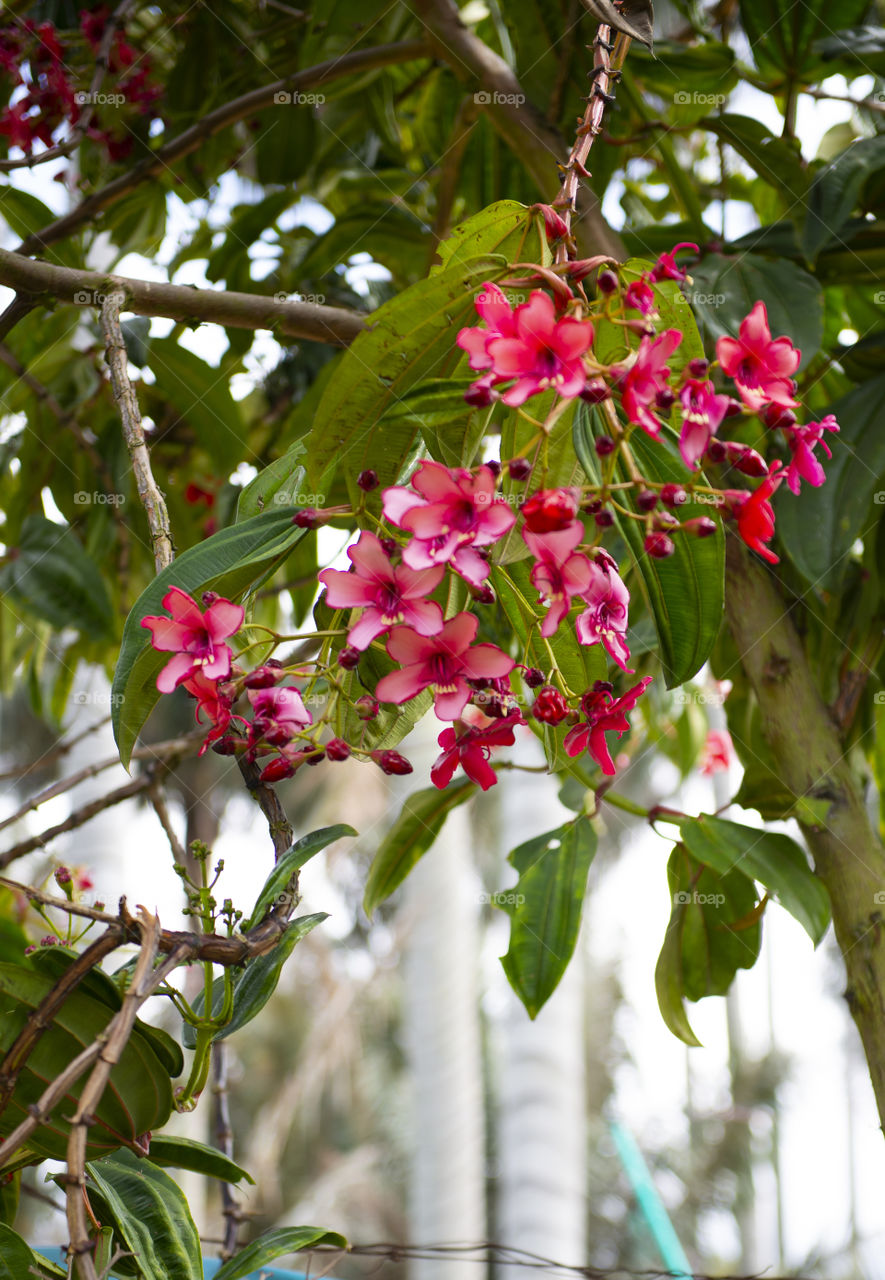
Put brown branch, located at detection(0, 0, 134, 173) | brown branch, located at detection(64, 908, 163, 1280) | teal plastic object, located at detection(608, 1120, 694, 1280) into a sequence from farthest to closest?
teal plastic object, located at detection(608, 1120, 694, 1280)
brown branch, located at detection(0, 0, 134, 173)
brown branch, located at detection(64, 908, 163, 1280)

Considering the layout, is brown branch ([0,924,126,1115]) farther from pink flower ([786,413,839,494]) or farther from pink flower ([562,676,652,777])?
pink flower ([786,413,839,494])

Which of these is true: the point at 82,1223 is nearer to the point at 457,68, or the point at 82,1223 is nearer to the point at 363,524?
the point at 363,524

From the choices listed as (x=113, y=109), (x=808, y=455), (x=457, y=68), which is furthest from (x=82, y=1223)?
(x=113, y=109)

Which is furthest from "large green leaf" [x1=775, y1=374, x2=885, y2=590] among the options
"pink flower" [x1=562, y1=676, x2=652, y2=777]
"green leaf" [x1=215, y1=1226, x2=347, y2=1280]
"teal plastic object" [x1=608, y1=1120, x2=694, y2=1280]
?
"teal plastic object" [x1=608, y1=1120, x2=694, y2=1280]

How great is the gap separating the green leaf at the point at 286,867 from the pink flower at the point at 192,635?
0.09 meters

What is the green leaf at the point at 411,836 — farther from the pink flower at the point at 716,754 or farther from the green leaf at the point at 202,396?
the pink flower at the point at 716,754

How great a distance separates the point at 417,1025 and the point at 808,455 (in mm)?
5698

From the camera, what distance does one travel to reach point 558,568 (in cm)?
51

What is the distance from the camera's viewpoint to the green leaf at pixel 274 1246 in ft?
2.00

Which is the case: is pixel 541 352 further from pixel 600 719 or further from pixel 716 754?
pixel 716 754

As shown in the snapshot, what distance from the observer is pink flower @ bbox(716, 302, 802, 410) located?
0.56 metres

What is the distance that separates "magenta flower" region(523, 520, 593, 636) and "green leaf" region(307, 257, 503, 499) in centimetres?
11

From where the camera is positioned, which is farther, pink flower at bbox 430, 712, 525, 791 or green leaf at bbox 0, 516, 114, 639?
green leaf at bbox 0, 516, 114, 639

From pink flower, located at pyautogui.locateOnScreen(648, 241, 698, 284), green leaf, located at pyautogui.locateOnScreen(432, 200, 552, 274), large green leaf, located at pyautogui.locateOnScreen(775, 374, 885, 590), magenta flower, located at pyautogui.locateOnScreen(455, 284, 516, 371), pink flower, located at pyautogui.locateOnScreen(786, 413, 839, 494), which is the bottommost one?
magenta flower, located at pyautogui.locateOnScreen(455, 284, 516, 371)
